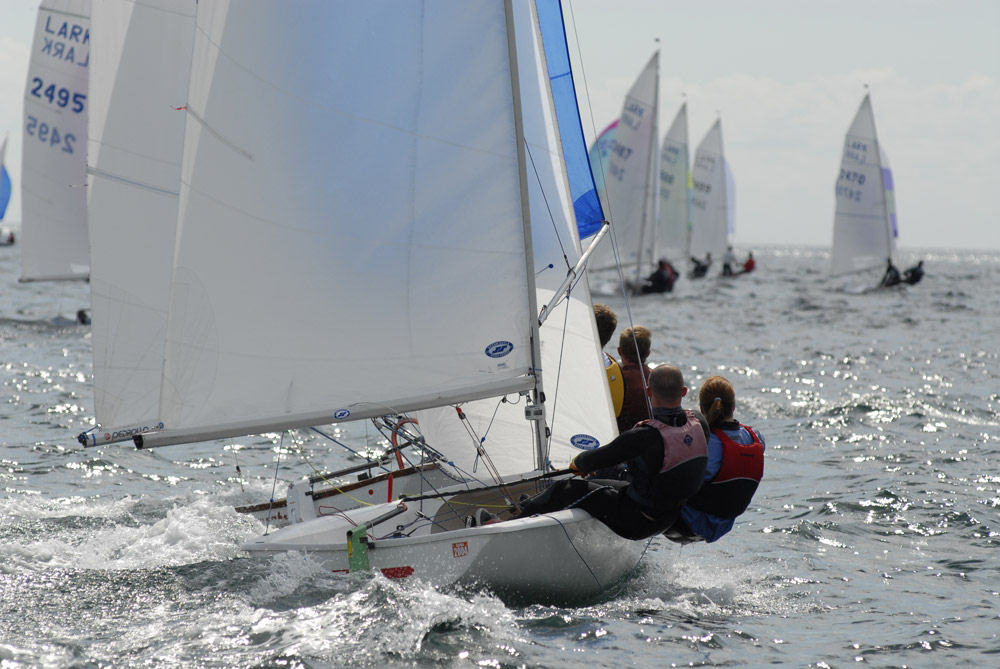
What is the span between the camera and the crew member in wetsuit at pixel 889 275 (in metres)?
35.1

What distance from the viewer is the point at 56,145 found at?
16.4 metres

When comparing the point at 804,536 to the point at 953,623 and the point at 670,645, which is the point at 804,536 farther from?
the point at 670,645

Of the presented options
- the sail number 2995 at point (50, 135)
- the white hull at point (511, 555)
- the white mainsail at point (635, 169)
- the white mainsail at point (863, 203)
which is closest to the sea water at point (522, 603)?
the white hull at point (511, 555)

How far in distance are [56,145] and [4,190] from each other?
87.7 ft

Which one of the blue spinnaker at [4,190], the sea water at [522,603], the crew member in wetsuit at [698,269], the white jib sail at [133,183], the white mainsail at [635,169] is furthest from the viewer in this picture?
the crew member in wetsuit at [698,269]

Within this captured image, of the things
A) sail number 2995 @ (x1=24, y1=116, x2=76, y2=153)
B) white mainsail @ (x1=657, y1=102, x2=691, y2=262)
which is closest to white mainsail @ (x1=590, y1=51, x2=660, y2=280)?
white mainsail @ (x1=657, y1=102, x2=691, y2=262)

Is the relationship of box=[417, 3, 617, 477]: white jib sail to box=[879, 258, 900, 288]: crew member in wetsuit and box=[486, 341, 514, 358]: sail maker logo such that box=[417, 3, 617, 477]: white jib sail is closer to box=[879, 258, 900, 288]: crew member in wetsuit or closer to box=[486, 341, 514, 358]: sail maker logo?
box=[486, 341, 514, 358]: sail maker logo

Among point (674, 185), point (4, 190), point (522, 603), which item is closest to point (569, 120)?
point (522, 603)

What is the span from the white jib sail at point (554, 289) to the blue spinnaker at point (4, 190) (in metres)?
36.7

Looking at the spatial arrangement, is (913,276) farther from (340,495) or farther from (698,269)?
(340,495)

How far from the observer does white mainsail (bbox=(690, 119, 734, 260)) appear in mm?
42656

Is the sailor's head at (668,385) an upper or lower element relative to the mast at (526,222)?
lower

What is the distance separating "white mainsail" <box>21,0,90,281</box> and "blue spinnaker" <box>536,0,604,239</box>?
30.3ft

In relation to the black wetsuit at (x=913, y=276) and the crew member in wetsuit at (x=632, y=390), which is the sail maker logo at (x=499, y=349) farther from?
the black wetsuit at (x=913, y=276)
